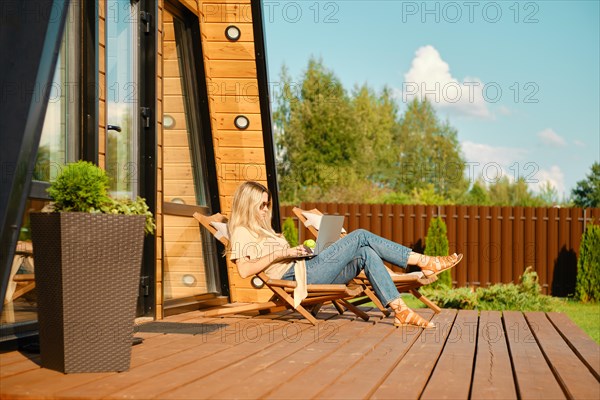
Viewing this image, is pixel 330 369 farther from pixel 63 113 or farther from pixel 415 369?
pixel 63 113

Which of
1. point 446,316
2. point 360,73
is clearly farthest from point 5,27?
point 360,73

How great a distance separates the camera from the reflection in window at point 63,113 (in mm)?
4176

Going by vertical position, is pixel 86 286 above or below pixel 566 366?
above

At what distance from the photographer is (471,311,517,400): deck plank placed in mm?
2889

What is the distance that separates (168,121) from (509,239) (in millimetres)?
9134

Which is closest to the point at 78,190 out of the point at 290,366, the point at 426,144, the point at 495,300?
the point at 290,366

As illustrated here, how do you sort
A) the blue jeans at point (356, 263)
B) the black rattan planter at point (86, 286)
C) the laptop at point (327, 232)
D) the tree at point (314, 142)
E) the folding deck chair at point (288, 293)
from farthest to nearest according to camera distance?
the tree at point (314, 142), the laptop at point (327, 232), the blue jeans at point (356, 263), the folding deck chair at point (288, 293), the black rattan planter at point (86, 286)

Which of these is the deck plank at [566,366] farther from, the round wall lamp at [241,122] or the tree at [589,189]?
the tree at [589,189]

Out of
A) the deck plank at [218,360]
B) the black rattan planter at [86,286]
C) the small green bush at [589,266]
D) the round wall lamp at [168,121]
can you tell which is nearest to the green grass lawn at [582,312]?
the small green bush at [589,266]

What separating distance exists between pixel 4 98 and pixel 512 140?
71.5ft

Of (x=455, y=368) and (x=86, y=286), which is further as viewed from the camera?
(x=455, y=368)

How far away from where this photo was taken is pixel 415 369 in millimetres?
3395

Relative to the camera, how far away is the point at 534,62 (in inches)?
861

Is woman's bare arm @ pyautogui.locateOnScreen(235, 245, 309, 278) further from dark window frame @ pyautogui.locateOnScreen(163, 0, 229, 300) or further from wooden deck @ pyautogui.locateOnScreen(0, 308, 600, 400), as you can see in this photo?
dark window frame @ pyautogui.locateOnScreen(163, 0, 229, 300)
